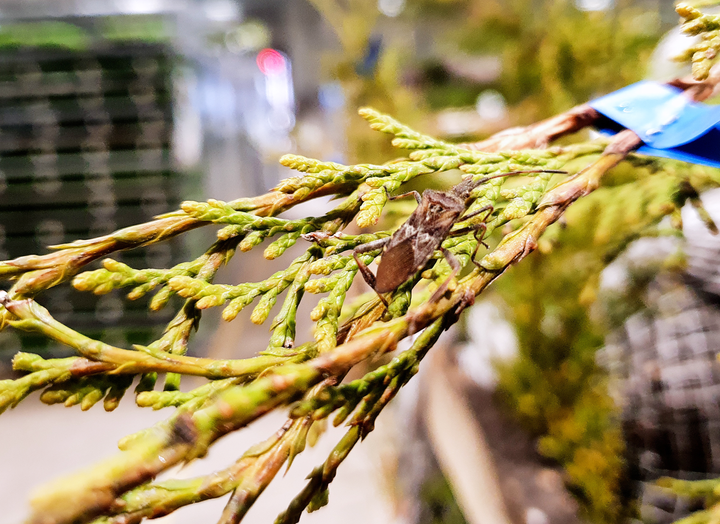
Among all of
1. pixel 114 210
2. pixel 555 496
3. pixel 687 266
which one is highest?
pixel 687 266

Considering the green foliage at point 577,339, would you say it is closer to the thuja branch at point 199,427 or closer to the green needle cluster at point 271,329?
the green needle cluster at point 271,329

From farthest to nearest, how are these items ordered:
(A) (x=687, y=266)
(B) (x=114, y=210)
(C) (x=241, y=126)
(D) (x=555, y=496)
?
(C) (x=241, y=126) → (B) (x=114, y=210) → (D) (x=555, y=496) → (A) (x=687, y=266)

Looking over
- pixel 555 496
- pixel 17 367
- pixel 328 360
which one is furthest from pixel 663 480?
pixel 17 367

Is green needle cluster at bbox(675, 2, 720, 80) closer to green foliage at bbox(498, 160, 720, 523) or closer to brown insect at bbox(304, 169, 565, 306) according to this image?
brown insect at bbox(304, 169, 565, 306)

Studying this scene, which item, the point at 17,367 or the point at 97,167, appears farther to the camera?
the point at 97,167

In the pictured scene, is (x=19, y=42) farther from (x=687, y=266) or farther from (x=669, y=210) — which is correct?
(x=687, y=266)

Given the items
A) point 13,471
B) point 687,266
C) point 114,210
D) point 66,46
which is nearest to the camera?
point 687,266

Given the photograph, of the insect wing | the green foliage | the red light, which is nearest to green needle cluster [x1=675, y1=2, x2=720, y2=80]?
the green foliage
